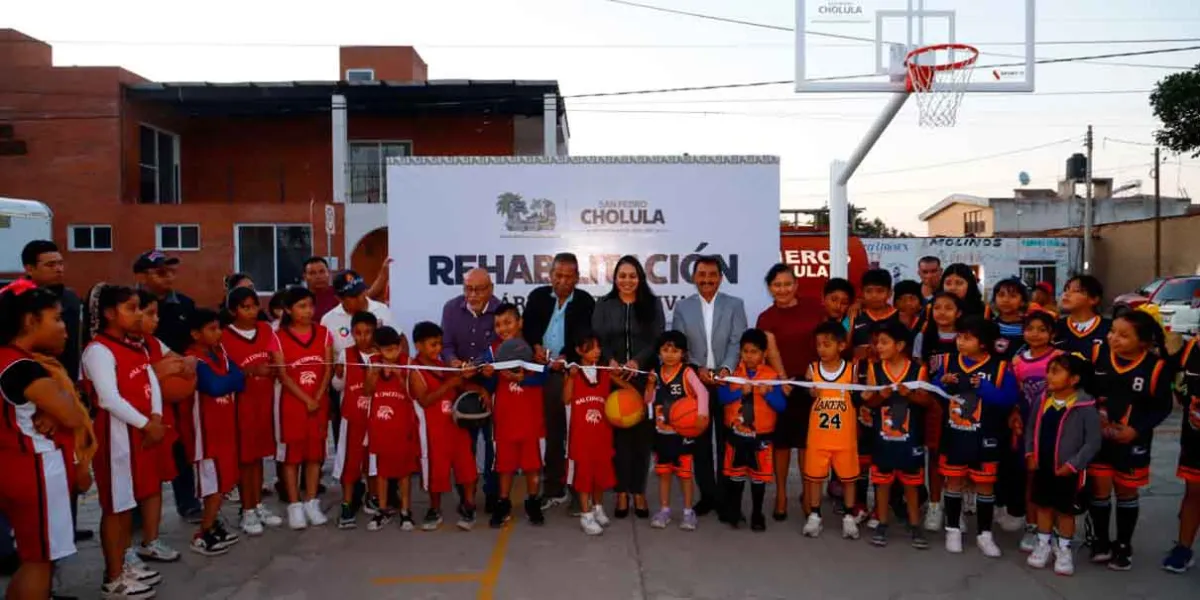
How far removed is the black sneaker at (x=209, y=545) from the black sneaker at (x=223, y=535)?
1cm

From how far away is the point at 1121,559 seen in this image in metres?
4.93

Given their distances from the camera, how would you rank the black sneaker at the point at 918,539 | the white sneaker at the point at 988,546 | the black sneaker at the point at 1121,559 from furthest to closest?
the black sneaker at the point at 918,539 < the white sneaker at the point at 988,546 < the black sneaker at the point at 1121,559

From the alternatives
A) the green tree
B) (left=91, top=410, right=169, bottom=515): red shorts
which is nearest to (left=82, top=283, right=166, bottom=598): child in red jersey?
(left=91, top=410, right=169, bottom=515): red shorts

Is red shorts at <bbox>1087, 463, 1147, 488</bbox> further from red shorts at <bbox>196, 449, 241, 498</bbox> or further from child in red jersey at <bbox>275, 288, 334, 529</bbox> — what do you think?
red shorts at <bbox>196, 449, 241, 498</bbox>

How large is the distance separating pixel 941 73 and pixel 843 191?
200cm

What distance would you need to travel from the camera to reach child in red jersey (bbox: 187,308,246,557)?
521 centimetres

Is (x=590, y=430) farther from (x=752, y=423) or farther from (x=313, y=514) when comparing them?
(x=313, y=514)

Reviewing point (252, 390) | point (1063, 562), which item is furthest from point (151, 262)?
point (1063, 562)

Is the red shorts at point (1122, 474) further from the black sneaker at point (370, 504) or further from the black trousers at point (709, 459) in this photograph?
the black sneaker at point (370, 504)

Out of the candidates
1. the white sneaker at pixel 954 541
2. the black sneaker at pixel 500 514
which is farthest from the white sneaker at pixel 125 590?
the white sneaker at pixel 954 541

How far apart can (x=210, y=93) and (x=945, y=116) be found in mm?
19204

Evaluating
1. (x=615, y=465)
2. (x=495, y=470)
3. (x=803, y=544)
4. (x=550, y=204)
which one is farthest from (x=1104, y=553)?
(x=550, y=204)

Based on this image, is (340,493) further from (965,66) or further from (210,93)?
(210,93)

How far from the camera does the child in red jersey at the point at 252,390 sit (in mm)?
5531
